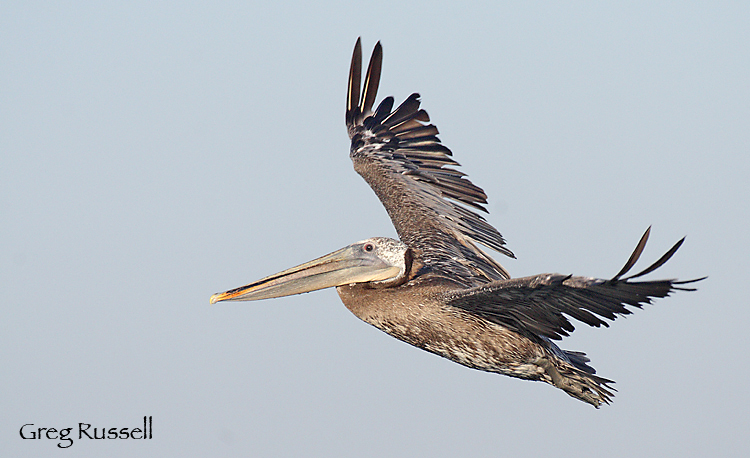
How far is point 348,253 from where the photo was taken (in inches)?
316

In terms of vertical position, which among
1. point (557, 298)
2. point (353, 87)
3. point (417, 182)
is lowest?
point (557, 298)

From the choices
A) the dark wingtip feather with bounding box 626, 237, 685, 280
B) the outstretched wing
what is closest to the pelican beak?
the outstretched wing

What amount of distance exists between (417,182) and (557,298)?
13.4 feet

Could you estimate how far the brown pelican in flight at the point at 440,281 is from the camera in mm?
5980

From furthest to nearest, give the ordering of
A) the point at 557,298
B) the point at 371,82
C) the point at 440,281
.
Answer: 1. the point at 371,82
2. the point at 440,281
3. the point at 557,298

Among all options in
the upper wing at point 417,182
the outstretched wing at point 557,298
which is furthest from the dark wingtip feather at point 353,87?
the outstretched wing at point 557,298

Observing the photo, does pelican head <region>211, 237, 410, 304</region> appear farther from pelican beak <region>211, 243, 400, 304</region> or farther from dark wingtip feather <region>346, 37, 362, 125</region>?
dark wingtip feather <region>346, 37, 362, 125</region>

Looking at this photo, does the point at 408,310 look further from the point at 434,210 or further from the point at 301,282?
the point at 434,210

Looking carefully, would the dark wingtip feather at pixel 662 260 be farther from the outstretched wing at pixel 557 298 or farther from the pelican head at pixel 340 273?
the pelican head at pixel 340 273

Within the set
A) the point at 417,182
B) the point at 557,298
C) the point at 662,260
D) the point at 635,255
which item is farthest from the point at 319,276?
the point at 662,260

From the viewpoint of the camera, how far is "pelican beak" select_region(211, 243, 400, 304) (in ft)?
25.9

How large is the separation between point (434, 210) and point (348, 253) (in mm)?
1781

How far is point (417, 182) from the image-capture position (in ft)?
32.3

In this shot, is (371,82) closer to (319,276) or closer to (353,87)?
(353,87)
